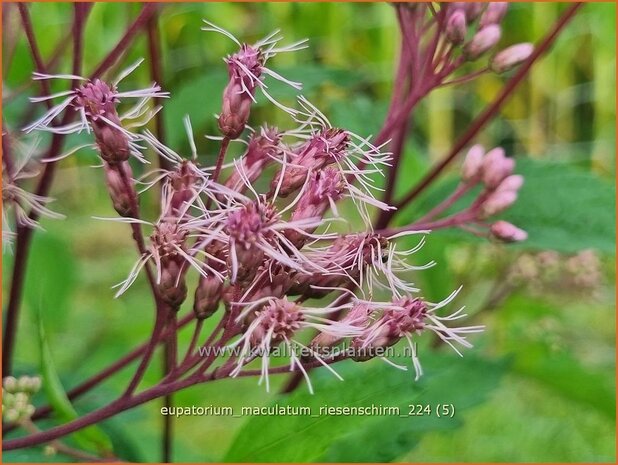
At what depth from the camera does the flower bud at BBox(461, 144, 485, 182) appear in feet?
1.91

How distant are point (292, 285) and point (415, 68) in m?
0.23

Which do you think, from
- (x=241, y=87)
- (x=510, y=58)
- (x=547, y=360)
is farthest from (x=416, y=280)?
(x=241, y=87)

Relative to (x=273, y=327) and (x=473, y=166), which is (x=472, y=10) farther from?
(x=273, y=327)

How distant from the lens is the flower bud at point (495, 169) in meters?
0.57

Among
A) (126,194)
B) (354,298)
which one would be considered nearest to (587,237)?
(354,298)

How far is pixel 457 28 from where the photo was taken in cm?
55

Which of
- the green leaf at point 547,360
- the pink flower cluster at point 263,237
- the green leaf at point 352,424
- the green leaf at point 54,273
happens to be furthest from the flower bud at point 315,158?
the green leaf at point 54,273

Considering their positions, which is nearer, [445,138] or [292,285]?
[292,285]

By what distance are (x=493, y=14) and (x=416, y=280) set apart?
30 centimetres

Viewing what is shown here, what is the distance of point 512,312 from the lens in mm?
909

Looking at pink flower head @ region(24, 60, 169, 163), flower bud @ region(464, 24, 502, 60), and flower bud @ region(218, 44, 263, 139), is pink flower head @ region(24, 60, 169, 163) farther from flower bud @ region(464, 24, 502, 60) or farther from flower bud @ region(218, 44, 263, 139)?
flower bud @ region(464, 24, 502, 60)

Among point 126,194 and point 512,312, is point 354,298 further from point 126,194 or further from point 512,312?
point 512,312

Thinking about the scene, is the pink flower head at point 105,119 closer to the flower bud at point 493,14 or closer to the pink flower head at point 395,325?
the pink flower head at point 395,325

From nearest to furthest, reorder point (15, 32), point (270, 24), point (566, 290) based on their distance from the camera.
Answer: point (15, 32) → point (566, 290) → point (270, 24)
